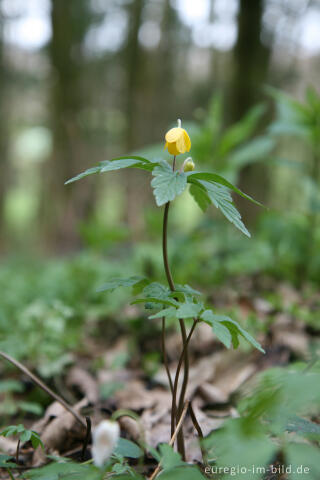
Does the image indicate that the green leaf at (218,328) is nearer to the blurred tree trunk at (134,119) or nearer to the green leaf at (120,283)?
the green leaf at (120,283)

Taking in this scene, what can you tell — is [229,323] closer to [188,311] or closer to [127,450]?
[188,311]

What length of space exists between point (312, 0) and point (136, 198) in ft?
18.0

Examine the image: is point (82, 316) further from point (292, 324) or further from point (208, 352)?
point (292, 324)

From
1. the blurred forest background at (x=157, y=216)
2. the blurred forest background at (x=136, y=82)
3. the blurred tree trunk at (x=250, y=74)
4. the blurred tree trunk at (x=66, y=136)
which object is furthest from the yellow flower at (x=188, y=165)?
the blurred tree trunk at (x=66, y=136)

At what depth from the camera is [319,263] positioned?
9.96 feet

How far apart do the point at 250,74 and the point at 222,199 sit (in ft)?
15.5

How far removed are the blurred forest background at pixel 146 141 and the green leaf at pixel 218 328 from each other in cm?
130

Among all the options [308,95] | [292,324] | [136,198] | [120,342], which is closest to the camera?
[292,324]

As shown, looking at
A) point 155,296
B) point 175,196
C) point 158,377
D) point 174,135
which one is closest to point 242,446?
point 155,296

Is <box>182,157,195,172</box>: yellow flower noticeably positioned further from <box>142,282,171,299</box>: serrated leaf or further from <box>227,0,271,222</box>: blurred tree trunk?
<box>227,0,271,222</box>: blurred tree trunk

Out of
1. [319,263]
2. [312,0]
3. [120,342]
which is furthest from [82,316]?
[312,0]

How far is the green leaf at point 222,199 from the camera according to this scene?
1005 mm

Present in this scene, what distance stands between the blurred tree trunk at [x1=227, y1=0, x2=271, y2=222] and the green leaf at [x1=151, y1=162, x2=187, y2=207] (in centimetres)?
418

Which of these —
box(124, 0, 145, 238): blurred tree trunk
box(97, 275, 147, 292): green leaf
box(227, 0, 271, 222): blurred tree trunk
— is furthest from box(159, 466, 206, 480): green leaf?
box(124, 0, 145, 238): blurred tree trunk
